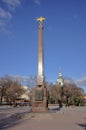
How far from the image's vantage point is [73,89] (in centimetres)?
9481

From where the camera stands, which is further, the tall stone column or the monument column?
the tall stone column

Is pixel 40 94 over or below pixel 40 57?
below

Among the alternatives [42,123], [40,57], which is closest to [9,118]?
[42,123]

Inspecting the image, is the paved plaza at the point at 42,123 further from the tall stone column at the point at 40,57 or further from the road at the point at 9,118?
the tall stone column at the point at 40,57

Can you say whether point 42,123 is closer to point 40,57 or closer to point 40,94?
point 40,94

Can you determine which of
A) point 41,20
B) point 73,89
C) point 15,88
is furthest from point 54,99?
point 41,20

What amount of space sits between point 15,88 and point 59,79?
24557mm

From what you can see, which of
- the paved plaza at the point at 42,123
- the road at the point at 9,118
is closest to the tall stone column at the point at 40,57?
the road at the point at 9,118

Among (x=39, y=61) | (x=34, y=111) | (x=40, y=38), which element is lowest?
(x=34, y=111)

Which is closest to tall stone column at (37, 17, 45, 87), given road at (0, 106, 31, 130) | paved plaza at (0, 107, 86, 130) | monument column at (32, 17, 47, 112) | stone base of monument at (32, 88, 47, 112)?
monument column at (32, 17, 47, 112)

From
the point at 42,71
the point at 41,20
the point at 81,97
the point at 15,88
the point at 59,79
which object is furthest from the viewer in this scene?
the point at 59,79

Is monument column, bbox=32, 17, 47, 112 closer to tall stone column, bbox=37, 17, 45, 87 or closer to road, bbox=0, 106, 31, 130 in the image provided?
tall stone column, bbox=37, 17, 45, 87

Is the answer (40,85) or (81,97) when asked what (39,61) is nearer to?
(40,85)

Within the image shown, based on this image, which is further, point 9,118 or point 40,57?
point 40,57
